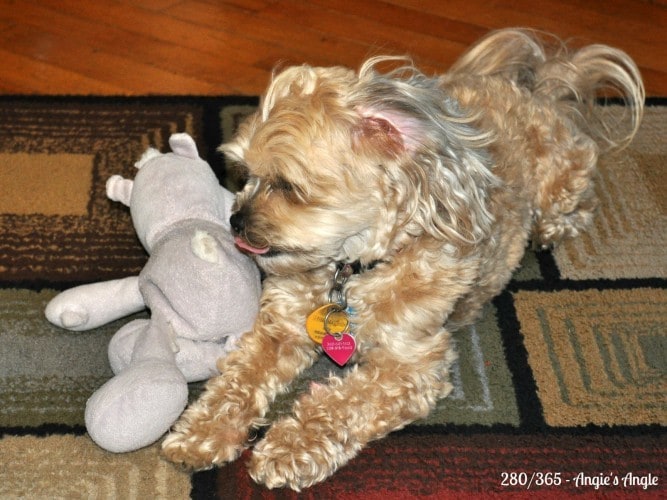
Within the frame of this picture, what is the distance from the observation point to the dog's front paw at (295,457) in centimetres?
210

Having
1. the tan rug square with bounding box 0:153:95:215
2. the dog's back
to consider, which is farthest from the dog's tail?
the tan rug square with bounding box 0:153:95:215

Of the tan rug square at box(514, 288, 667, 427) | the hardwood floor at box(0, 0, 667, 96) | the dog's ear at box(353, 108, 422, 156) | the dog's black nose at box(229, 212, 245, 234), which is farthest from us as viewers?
the hardwood floor at box(0, 0, 667, 96)

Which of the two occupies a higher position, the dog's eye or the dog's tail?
the dog's tail

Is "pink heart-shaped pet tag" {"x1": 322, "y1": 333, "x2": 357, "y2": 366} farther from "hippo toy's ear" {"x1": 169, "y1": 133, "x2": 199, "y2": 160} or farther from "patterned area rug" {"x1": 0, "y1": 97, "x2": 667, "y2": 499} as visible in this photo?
"hippo toy's ear" {"x1": 169, "y1": 133, "x2": 199, "y2": 160}

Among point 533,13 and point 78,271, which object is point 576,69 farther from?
point 78,271

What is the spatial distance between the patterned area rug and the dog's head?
57 centimetres

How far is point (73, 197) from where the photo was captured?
2984mm

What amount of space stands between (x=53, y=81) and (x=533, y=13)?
2.54m

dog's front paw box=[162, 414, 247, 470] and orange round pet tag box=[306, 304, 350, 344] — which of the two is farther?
orange round pet tag box=[306, 304, 350, 344]

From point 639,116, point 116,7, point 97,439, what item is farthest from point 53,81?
point 639,116

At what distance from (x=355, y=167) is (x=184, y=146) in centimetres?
73

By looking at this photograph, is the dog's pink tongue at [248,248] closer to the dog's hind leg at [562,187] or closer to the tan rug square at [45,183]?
the tan rug square at [45,183]

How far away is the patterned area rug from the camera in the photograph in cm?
215

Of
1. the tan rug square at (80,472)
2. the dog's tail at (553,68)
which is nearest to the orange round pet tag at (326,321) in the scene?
the tan rug square at (80,472)
